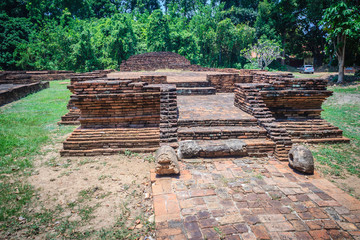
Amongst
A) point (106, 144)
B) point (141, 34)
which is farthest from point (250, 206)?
point (141, 34)

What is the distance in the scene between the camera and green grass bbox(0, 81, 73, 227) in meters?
2.86

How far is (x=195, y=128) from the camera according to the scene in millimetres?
4375

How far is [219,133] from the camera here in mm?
4207

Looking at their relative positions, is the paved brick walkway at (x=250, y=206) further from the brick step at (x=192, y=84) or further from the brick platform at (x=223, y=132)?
the brick step at (x=192, y=84)

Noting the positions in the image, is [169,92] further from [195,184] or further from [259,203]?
[259,203]

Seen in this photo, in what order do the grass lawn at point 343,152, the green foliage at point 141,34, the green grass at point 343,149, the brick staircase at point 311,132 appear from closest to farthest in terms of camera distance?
the grass lawn at point 343,152, the green grass at point 343,149, the brick staircase at point 311,132, the green foliage at point 141,34

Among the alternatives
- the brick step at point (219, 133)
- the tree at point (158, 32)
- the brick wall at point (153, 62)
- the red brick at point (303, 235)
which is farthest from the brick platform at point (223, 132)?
the tree at point (158, 32)

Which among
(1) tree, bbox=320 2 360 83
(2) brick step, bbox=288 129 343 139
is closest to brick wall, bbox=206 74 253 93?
(2) brick step, bbox=288 129 343 139

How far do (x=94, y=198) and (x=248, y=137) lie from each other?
2.97 meters

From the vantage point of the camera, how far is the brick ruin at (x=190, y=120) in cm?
413

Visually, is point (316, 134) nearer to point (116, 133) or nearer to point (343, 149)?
point (343, 149)

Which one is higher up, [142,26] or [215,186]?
[142,26]

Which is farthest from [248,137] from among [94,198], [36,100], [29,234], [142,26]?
[142,26]

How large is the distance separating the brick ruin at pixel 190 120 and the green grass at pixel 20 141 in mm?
852
